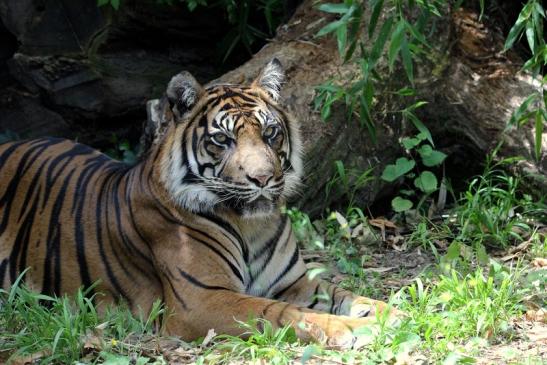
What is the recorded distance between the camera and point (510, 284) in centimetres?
Result: 471

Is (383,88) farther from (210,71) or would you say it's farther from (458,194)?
(210,71)

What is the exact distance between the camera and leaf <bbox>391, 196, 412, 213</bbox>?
6.43m

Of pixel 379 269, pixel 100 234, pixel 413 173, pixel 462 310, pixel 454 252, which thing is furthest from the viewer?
pixel 413 173

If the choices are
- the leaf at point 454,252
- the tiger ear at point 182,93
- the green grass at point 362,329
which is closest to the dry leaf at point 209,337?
the green grass at point 362,329

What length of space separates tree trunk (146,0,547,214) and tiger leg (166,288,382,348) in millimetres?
1903

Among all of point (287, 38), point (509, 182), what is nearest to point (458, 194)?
point (509, 182)

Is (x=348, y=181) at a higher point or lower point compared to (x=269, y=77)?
lower

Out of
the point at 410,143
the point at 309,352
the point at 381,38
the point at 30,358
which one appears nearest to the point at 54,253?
the point at 30,358

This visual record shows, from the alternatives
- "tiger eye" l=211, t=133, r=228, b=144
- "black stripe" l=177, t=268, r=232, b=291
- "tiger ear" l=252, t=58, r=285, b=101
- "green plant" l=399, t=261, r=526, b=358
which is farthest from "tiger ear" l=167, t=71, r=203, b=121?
"green plant" l=399, t=261, r=526, b=358

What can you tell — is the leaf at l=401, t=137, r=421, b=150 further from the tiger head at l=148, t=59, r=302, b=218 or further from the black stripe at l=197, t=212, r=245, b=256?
the black stripe at l=197, t=212, r=245, b=256

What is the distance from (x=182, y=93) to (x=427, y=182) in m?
2.12

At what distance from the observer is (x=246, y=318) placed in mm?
4508

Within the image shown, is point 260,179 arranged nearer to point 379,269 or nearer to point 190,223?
point 190,223

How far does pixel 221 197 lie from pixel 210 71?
350cm
